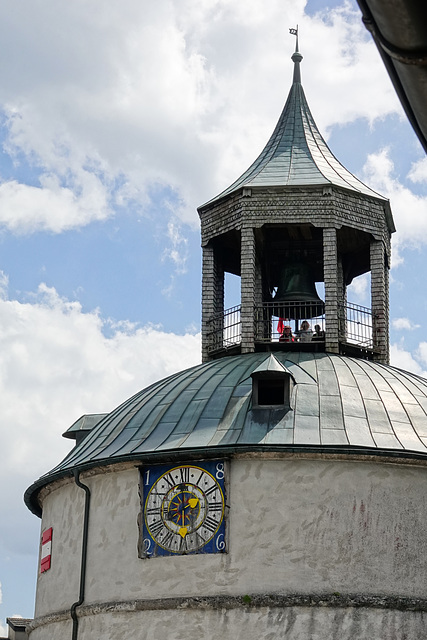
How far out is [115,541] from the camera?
18094 millimetres

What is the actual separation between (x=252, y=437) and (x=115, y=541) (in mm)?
3108

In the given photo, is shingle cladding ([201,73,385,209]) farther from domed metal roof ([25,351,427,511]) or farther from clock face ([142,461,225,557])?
clock face ([142,461,225,557])

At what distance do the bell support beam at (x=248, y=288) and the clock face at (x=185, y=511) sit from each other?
5624 millimetres

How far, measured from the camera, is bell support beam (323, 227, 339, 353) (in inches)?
889

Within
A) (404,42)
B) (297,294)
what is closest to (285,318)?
(297,294)

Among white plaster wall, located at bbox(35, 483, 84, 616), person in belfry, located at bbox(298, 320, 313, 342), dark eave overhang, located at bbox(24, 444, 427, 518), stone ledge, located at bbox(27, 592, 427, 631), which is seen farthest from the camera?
person in belfry, located at bbox(298, 320, 313, 342)

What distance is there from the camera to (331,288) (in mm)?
23016

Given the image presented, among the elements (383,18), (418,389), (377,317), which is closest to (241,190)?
(377,317)

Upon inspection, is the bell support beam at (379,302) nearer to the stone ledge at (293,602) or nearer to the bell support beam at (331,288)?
the bell support beam at (331,288)

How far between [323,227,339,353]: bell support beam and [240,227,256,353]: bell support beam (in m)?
1.67

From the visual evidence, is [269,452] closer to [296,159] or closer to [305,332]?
[305,332]

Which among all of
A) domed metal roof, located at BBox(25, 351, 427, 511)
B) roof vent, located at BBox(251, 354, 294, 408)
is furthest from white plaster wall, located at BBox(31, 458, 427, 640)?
roof vent, located at BBox(251, 354, 294, 408)

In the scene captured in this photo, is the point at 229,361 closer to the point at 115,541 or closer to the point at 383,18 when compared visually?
the point at 115,541

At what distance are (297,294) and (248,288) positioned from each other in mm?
1506
